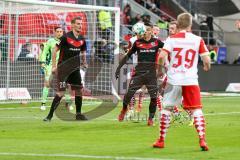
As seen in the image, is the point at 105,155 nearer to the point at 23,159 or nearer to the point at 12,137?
the point at 23,159

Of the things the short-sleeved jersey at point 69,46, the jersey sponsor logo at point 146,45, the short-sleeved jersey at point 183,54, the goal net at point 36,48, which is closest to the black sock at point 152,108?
the jersey sponsor logo at point 146,45

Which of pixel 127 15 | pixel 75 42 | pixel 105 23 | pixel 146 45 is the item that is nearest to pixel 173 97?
pixel 146 45

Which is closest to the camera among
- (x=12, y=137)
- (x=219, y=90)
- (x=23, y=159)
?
(x=23, y=159)

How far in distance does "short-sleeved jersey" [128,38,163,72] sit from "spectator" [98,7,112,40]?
9136mm

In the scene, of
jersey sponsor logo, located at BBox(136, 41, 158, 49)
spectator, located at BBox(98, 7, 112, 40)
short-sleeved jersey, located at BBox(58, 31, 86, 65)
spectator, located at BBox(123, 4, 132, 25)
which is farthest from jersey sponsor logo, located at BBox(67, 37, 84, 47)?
spectator, located at BBox(123, 4, 132, 25)

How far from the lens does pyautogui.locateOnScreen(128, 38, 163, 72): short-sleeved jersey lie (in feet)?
58.9

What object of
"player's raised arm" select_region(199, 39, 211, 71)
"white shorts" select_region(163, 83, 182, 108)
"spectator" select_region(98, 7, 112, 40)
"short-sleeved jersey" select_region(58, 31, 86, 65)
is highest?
"spectator" select_region(98, 7, 112, 40)

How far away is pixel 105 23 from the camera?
27438 millimetres

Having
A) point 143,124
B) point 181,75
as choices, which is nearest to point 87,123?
point 143,124

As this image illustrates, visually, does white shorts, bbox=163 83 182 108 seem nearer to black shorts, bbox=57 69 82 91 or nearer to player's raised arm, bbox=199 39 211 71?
player's raised arm, bbox=199 39 211 71

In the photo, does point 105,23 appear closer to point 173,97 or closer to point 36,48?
point 36,48

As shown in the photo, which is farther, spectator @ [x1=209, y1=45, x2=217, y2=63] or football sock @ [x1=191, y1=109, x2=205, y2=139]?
spectator @ [x1=209, y1=45, x2=217, y2=63]

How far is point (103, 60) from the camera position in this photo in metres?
26.9

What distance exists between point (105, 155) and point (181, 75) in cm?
201
